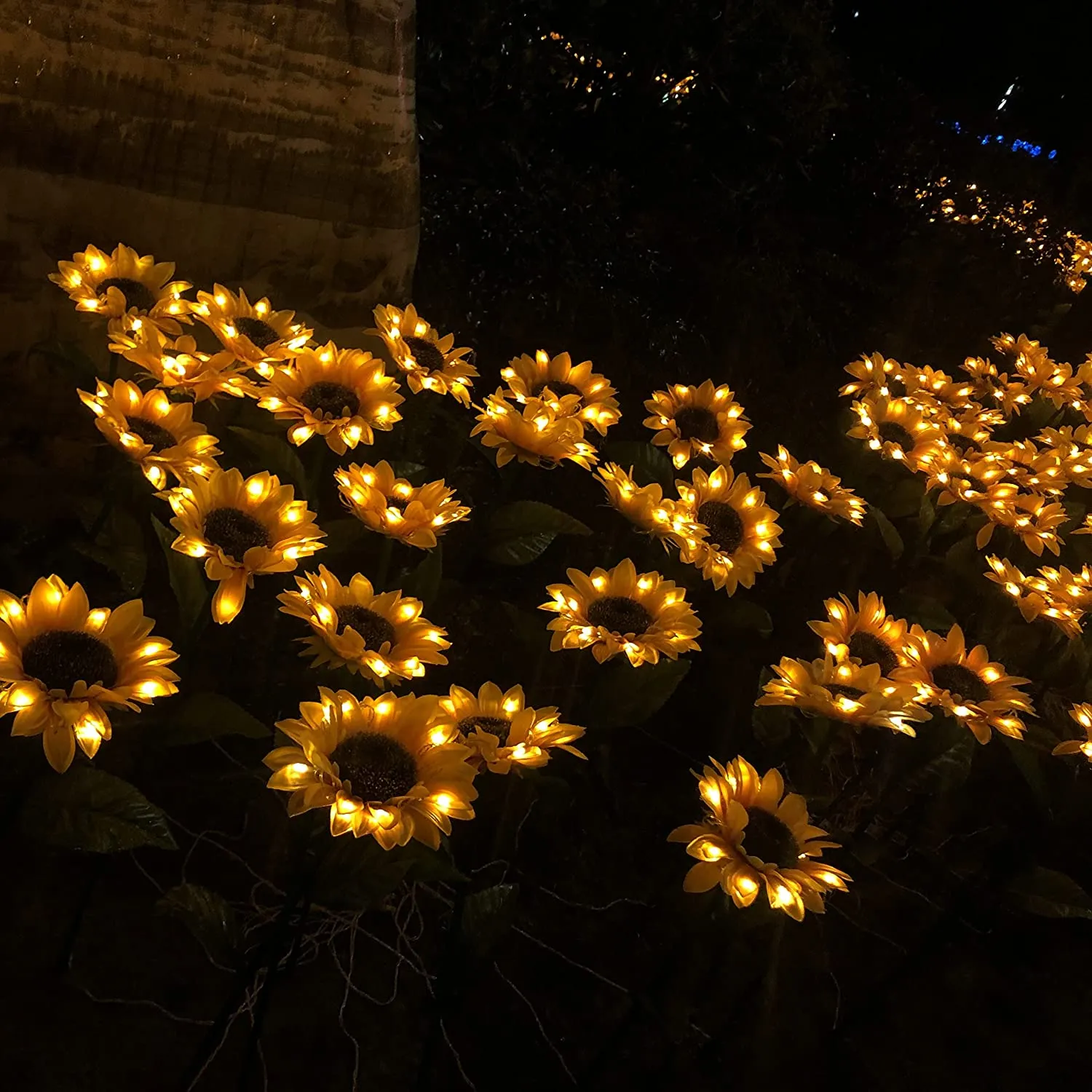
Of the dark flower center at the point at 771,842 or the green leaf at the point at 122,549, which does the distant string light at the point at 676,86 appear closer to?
the green leaf at the point at 122,549

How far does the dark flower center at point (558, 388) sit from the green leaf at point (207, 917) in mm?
1530

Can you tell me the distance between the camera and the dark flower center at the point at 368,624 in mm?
1516

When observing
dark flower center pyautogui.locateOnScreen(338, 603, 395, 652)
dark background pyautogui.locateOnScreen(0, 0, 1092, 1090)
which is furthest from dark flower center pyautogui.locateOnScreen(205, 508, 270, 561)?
dark background pyautogui.locateOnScreen(0, 0, 1092, 1090)

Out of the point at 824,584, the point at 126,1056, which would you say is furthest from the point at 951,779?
the point at 126,1056

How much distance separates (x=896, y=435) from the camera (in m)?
2.91

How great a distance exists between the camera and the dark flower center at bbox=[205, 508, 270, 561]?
153 centimetres

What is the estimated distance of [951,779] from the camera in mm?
2061

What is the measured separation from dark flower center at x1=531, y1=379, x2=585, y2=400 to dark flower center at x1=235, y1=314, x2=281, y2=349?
729 mm

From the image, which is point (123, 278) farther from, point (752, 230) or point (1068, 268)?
point (1068, 268)

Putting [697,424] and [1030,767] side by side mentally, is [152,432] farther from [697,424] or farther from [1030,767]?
[1030,767]

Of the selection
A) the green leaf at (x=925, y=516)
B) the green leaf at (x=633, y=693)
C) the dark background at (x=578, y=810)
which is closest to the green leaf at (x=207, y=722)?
the dark background at (x=578, y=810)

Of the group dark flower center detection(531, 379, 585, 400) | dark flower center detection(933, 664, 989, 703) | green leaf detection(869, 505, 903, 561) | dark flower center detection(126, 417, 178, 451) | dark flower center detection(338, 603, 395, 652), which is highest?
dark flower center detection(126, 417, 178, 451)

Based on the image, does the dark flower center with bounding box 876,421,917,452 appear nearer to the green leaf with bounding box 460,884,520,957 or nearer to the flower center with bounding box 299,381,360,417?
the flower center with bounding box 299,381,360,417

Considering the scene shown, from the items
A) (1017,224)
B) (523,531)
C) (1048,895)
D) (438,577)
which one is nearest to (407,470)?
(523,531)
